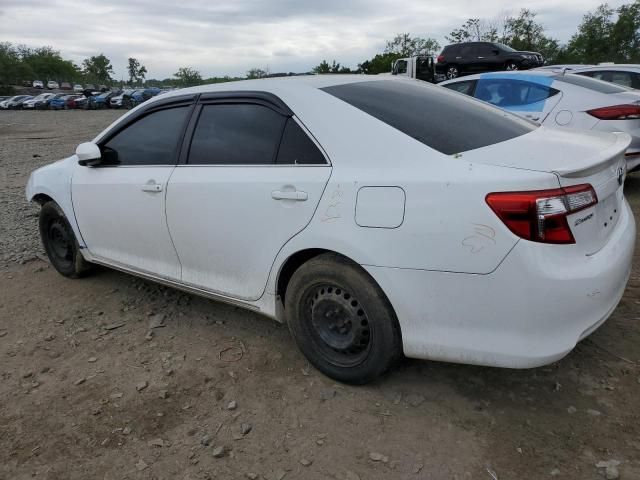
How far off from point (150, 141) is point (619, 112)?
5142mm

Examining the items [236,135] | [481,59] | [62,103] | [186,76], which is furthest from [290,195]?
[186,76]

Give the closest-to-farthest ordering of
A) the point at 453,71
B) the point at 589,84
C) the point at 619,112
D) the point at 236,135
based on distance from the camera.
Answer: the point at 236,135, the point at 619,112, the point at 589,84, the point at 453,71

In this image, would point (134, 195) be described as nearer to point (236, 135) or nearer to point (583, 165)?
point (236, 135)

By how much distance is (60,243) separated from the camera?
4.58 meters

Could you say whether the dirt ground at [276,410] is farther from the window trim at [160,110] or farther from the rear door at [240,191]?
the window trim at [160,110]

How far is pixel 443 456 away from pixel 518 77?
5.81 metres

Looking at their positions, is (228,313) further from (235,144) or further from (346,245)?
(346,245)

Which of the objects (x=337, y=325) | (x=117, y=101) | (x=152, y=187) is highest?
(x=152, y=187)

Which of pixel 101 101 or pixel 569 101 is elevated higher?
pixel 569 101

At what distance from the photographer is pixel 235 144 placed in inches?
122

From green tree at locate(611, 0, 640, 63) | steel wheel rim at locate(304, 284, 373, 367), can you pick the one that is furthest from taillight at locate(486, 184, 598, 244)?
green tree at locate(611, 0, 640, 63)

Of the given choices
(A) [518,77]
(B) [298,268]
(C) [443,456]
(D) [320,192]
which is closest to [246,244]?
(B) [298,268]

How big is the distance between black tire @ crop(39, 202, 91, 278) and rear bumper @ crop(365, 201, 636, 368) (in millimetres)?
2984

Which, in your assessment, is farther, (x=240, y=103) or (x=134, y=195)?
(x=134, y=195)
